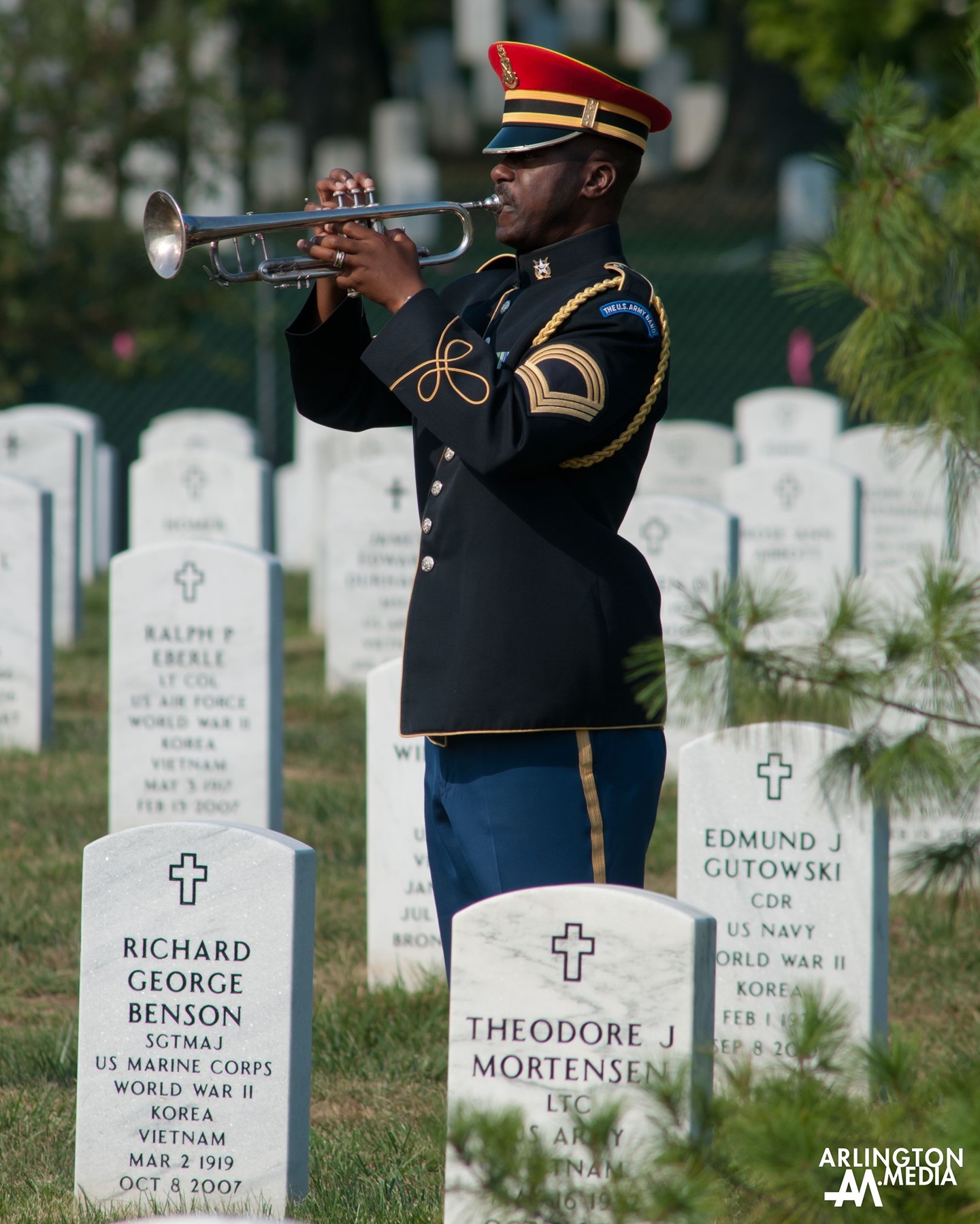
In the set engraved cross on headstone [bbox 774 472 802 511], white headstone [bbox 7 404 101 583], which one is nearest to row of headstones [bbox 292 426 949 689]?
engraved cross on headstone [bbox 774 472 802 511]

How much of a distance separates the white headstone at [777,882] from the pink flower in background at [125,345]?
933 cm

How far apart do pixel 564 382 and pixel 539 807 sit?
72cm

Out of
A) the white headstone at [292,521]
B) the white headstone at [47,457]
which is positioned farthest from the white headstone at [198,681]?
the white headstone at [292,521]

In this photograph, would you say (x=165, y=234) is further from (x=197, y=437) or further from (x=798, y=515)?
(x=197, y=437)

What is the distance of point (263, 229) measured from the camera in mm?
2998

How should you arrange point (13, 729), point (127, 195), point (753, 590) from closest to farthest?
point (753, 590)
point (13, 729)
point (127, 195)

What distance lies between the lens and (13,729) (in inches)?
275

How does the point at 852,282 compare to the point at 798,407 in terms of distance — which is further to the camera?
the point at 798,407

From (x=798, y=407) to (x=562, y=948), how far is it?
10.3 m

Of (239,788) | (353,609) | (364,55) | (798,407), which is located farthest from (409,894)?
(364,55)

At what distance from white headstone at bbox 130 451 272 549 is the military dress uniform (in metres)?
5.96

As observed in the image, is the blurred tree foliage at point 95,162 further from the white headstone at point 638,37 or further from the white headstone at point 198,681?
the white headstone at point 638,37

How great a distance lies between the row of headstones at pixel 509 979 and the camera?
108 inches

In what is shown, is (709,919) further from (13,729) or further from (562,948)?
(13,729)
